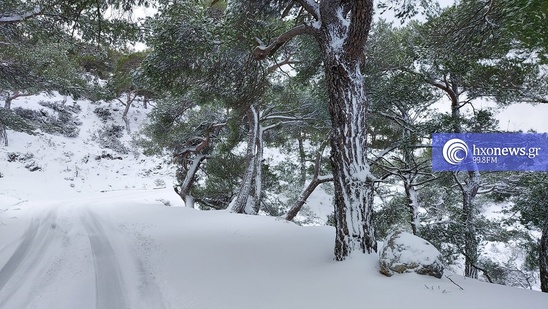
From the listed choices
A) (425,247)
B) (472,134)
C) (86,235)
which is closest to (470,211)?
(472,134)

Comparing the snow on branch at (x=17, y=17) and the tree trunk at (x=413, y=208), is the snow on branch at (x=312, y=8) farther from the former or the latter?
the snow on branch at (x=17, y=17)

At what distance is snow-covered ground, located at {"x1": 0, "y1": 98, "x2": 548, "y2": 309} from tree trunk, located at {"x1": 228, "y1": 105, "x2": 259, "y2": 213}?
183cm

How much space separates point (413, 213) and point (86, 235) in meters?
9.18

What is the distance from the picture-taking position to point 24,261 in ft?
17.0

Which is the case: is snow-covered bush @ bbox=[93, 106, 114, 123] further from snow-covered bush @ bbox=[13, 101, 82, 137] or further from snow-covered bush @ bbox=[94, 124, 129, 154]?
snow-covered bush @ bbox=[13, 101, 82, 137]

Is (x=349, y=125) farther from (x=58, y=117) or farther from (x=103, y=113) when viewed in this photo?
(x=103, y=113)

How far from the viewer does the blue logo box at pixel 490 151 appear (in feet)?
25.3

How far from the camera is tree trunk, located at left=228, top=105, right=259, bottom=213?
447 inches

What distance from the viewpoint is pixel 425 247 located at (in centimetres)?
380

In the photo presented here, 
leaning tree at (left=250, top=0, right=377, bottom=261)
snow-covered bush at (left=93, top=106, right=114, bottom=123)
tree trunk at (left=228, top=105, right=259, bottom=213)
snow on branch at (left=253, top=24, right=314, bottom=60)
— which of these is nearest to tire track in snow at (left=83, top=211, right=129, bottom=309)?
leaning tree at (left=250, top=0, right=377, bottom=261)

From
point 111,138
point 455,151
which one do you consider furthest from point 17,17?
point 111,138

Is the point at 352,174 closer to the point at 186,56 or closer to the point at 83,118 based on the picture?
the point at 186,56

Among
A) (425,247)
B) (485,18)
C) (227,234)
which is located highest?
(485,18)

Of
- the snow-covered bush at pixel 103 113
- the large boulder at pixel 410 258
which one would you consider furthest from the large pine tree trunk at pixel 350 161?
the snow-covered bush at pixel 103 113
